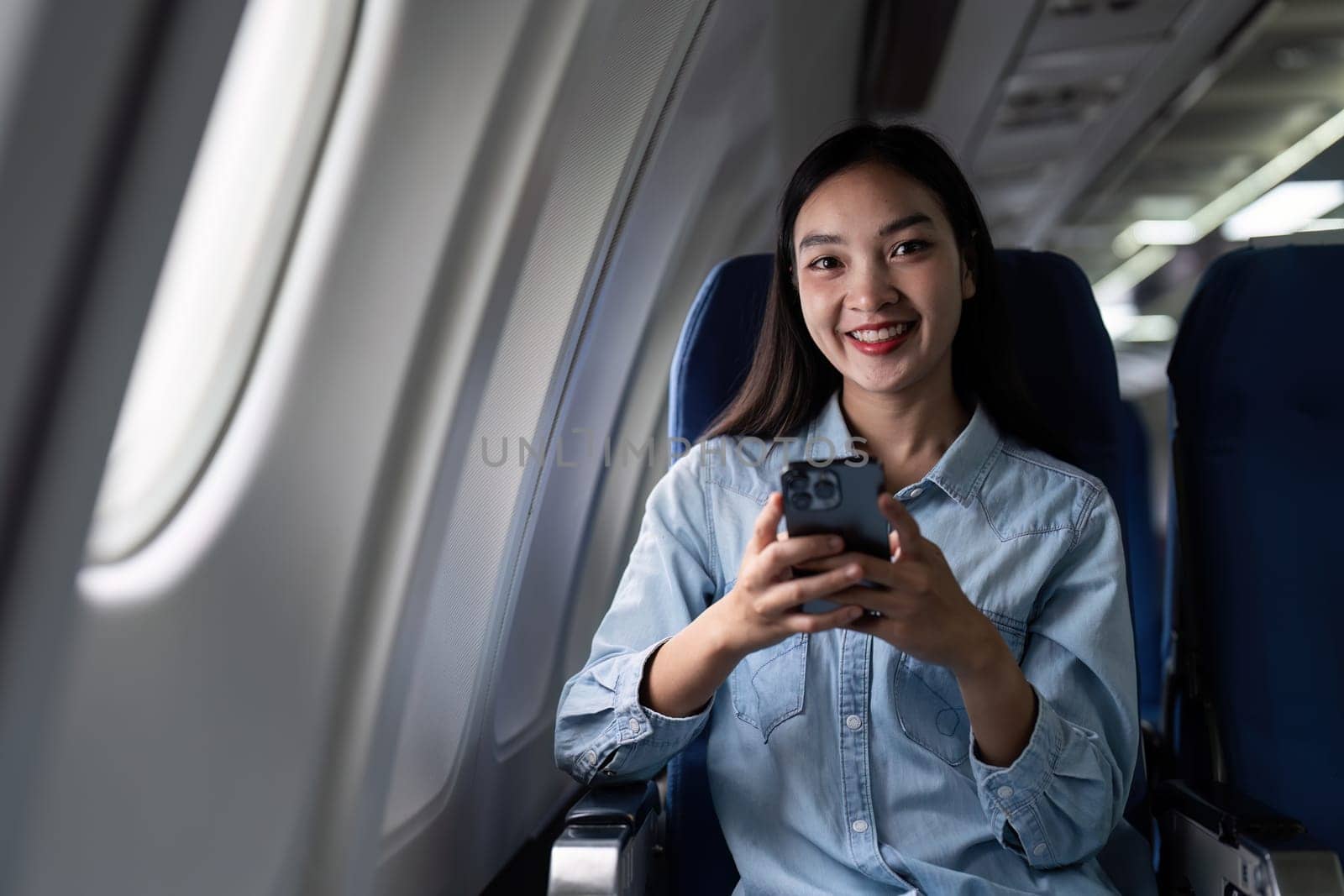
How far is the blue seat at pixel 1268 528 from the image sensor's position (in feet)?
6.21

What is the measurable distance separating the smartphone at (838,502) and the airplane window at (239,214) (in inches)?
36.5

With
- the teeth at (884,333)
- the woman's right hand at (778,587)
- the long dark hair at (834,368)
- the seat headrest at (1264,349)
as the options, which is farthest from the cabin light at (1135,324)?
the woman's right hand at (778,587)

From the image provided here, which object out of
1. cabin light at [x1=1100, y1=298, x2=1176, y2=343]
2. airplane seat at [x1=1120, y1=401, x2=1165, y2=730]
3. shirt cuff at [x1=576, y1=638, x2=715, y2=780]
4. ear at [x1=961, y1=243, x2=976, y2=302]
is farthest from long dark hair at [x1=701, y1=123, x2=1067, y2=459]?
cabin light at [x1=1100, y1=298, x2=1176, y2=343]

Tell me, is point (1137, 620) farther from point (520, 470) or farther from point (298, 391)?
point (298, 391)

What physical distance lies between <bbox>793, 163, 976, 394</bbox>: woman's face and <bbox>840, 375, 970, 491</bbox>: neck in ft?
0.18

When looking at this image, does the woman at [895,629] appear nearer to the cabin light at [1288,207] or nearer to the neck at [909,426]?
the neck at [909,426]

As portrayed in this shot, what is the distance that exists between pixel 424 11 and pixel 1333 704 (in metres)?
1.89

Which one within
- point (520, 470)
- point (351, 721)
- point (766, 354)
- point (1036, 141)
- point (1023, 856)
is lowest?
point (351, 721)

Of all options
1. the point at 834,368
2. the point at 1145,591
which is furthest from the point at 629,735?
the point at 1145,591

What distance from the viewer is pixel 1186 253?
9602 mm

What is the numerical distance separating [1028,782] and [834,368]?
769mm

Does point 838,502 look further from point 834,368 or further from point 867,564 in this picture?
point 834,368

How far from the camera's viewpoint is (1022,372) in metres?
1.90

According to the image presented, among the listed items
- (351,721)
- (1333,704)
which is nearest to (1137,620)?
(1333,704)
